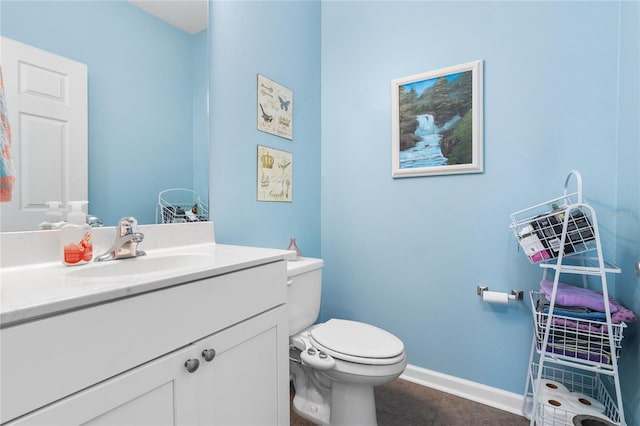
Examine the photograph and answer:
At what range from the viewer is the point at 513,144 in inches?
58.4

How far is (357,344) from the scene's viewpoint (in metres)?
1.22

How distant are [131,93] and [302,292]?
3.57ft

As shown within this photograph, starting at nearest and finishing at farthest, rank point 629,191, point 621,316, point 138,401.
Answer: point 138,401 < point 621,316 < point 629,191

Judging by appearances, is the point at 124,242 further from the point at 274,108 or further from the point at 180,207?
the point at 274,108

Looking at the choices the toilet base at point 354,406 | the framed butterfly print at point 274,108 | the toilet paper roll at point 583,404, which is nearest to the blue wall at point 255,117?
the framed butterfly print at point 274,108

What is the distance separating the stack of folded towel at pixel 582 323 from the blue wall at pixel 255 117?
1289 millimetres

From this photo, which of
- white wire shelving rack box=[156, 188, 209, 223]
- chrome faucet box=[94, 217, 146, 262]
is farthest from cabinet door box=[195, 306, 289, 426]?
white wire shelving rack box=[156, 188, 209, 223]

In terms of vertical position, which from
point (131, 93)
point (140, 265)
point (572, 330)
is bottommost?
point (572, 330)

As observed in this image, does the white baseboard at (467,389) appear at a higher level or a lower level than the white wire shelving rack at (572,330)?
lower

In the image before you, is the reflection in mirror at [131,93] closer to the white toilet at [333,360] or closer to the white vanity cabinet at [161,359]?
the white vanity cabinet at [161,359]

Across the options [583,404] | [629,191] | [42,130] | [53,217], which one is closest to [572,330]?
[583,404]

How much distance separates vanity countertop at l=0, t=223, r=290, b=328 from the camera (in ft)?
1.63

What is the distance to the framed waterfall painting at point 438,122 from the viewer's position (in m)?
1.55

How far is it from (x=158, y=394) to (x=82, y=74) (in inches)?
40.2
